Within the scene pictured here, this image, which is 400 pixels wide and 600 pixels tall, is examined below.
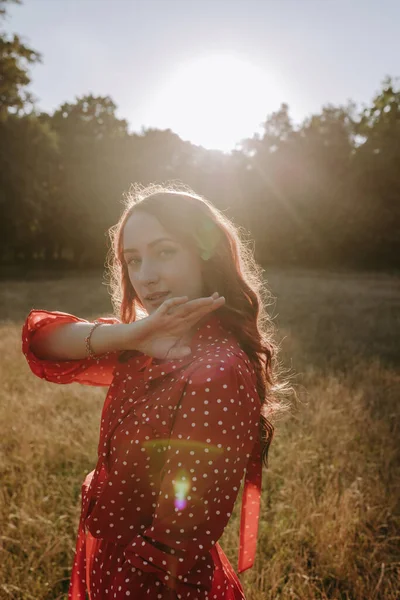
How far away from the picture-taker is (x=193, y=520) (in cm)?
109

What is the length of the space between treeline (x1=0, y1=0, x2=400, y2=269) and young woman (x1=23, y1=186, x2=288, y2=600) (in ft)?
96.1

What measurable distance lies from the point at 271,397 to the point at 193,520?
80 centimetres

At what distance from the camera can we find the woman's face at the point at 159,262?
1538 mm

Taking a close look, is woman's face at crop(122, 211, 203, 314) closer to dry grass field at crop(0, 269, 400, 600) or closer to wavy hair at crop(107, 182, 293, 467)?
wavy hair at crop(107, 182, 293, 467)

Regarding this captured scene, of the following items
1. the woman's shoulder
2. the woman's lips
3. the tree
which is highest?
the tree

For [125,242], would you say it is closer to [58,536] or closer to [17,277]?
[58,536]

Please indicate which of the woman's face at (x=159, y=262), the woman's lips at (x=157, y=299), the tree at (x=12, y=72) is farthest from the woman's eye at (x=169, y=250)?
the tree at (x=12, y=72)

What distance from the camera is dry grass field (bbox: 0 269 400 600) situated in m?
2.72

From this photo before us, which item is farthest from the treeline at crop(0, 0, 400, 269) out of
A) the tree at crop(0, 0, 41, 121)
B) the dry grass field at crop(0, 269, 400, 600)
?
the dry grass field at crop(0, 269, 400, 600)

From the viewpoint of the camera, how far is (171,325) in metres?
1.31

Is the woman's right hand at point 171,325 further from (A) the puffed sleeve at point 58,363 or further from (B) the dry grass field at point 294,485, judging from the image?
(B) the dry grass field at point 294,485

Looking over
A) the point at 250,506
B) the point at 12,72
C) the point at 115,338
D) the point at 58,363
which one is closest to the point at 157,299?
the point at 115,338

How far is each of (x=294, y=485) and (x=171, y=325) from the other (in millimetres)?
2892

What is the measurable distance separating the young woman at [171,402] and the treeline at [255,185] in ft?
96.1
